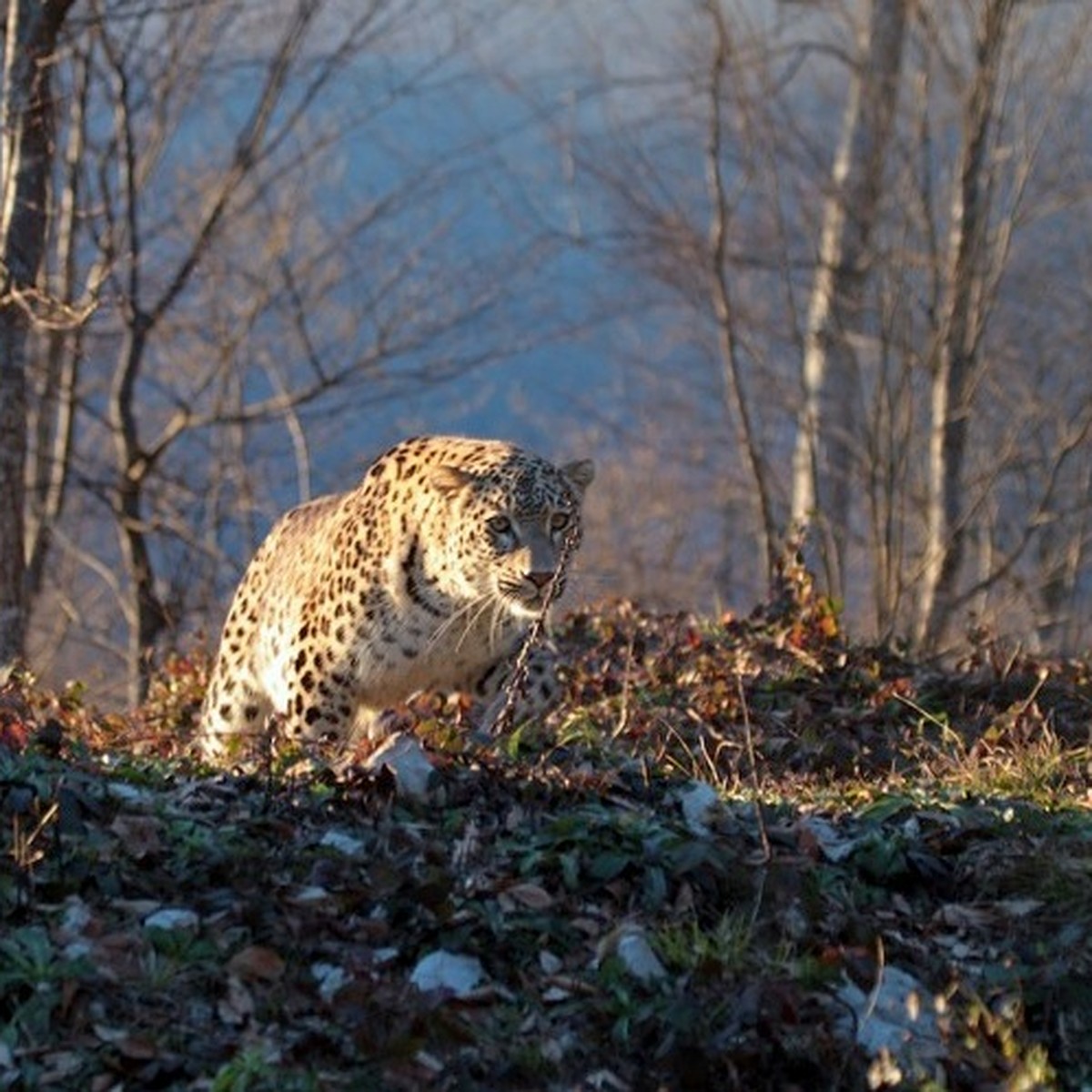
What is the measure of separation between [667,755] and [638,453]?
27.3 metres

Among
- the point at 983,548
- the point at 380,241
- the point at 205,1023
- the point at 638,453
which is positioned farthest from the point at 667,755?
the point at 638,453

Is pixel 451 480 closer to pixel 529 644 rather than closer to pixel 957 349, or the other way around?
pixel 529 644

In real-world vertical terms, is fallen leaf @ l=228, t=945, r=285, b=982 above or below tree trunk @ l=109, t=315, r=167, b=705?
above

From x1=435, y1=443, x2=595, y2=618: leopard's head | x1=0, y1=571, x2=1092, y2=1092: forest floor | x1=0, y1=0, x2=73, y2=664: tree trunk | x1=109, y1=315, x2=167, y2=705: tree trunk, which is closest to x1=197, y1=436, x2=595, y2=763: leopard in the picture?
x1=435, y1=443, x2=595, y2=618: leopard's head

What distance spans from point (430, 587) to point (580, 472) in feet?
2.92

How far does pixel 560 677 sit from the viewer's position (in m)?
10.2

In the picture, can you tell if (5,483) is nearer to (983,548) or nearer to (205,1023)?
(205,1023)

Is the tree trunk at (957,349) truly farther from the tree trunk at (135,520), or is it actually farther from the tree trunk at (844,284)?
the tree trunk at (135,520)

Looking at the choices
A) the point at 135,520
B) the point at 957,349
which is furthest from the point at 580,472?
the point at 135,520

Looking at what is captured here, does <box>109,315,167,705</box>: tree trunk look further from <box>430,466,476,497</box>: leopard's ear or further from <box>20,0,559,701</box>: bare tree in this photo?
<box>430,466,476,497</box>: leopard's ear

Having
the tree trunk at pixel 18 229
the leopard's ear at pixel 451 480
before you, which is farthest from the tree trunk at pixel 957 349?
the leopard's ear at pixel 451 480

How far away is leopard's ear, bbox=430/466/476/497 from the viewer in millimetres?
9234

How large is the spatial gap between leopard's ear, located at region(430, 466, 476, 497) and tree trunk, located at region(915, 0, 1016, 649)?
6.07 m

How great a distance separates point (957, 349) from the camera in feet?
54.5
